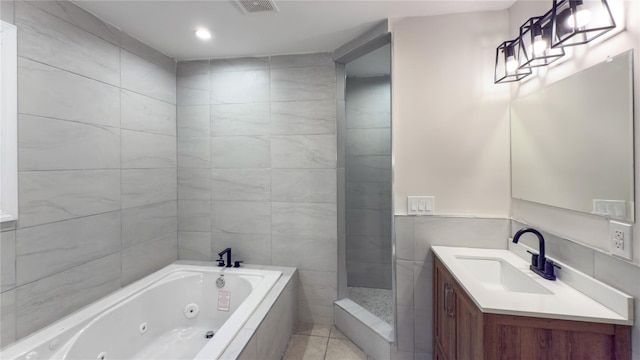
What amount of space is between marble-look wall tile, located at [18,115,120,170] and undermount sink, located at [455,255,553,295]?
2512 mm

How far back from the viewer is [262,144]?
8.55 ft

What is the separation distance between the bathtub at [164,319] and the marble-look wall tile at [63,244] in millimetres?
330

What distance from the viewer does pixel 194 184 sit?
2.70 meters

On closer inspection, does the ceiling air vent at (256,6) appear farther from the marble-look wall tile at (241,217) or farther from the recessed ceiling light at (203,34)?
the marble-look wall tile at (241,217)

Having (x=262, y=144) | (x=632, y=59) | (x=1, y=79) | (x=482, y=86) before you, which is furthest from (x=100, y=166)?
(x=632, y=59)

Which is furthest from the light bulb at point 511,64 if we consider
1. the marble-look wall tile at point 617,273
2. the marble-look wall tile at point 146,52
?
the marble-look wall tile at point 146,52

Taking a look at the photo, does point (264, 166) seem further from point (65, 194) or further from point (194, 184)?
point (65, 194)

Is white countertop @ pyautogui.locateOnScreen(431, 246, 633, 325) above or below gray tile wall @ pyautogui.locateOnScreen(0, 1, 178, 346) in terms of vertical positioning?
below

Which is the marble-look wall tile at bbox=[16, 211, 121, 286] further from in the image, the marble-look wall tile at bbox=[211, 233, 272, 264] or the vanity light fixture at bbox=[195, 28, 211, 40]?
the vanity light fixture at bbox=[195, 28, 211, 40]

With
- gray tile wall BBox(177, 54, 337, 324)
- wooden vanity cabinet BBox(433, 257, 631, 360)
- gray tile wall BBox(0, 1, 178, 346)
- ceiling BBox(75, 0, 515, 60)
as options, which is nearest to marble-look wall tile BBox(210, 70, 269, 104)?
gray tile wall BBox(177, 54, 337, 324)

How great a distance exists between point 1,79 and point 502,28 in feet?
9.59

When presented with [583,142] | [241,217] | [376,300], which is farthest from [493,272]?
[241,217]

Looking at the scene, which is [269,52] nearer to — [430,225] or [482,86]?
[482,86]

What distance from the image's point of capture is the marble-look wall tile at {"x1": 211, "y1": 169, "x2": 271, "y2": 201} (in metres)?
2.61
